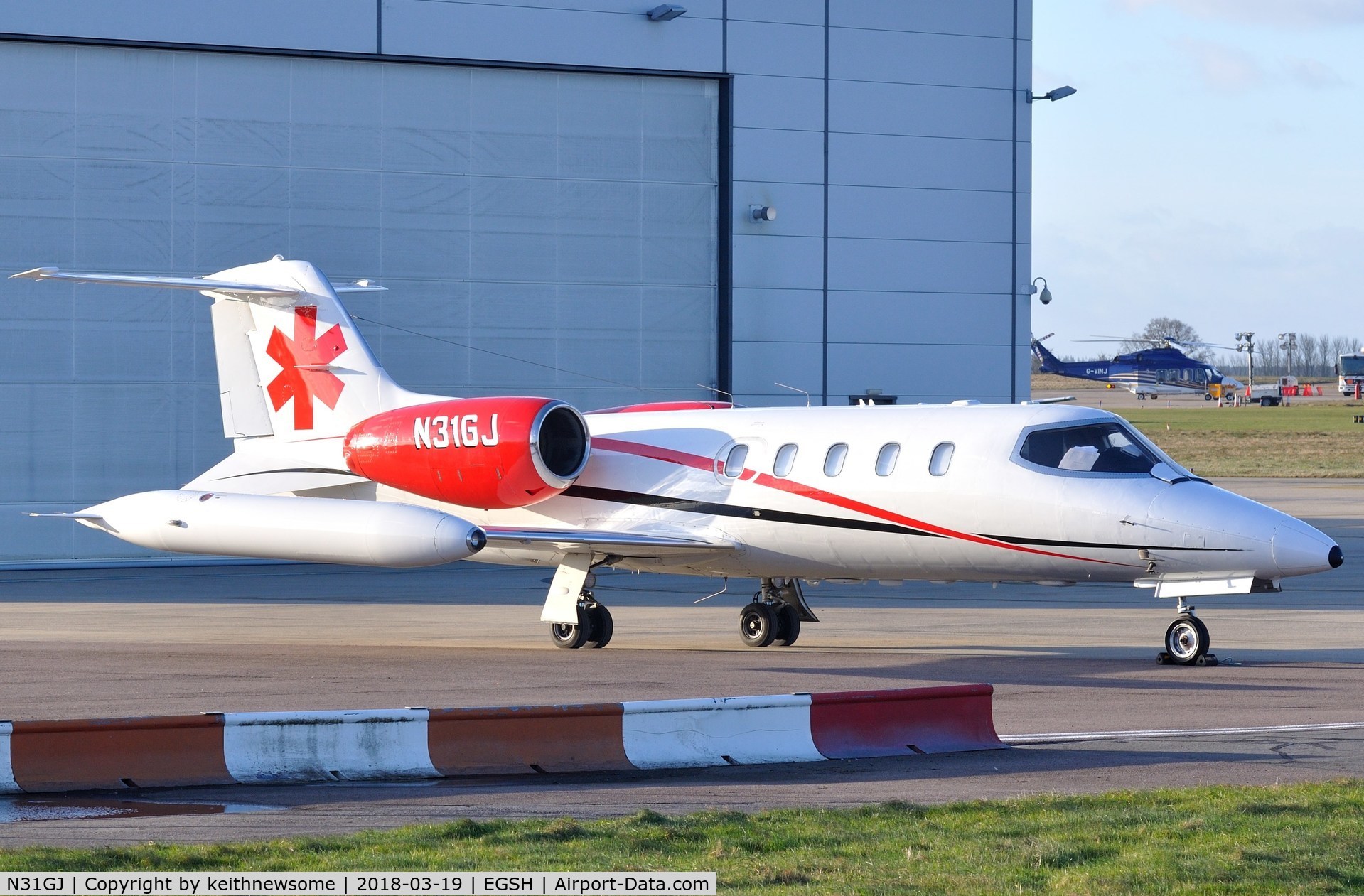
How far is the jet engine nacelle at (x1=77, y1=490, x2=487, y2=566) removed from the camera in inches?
570

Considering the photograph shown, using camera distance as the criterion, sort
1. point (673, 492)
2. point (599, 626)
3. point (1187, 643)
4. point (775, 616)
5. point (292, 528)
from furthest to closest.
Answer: point (775, 616)
point (673, 492)
point (599, 626)
point (292, 528)
point (1187, 643)

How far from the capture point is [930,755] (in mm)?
10203

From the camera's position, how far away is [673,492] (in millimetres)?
17672

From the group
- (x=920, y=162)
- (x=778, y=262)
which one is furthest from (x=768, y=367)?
(x=920, y=162)

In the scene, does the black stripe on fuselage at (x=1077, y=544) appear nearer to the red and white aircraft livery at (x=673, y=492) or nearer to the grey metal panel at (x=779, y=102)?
the red and white aircraft livery at (x=673, y=492)

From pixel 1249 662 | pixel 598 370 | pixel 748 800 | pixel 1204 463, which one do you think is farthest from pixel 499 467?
pixel 1204 463

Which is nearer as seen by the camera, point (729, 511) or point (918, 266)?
point (729, 511)

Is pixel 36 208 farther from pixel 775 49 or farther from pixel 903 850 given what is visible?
pixel 903 850

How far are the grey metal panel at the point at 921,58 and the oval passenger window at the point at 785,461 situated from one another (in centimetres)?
1593

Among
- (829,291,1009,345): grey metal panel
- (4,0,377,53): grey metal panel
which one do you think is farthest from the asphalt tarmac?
(4,0,377,53): grey metal panel

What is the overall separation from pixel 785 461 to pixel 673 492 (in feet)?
4.39

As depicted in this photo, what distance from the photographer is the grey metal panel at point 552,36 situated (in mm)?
28953

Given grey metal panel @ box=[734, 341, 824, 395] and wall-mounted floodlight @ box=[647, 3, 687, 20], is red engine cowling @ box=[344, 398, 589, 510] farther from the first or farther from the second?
wall-mounted floodlight @ box=[647, 3, 687, 20]

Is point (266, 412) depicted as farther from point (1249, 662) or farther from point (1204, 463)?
point (1204, 463)
